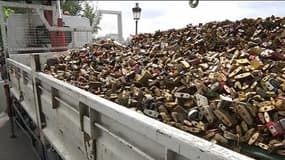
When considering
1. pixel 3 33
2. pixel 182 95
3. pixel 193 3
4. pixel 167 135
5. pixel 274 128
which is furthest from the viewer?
pixel 3 33

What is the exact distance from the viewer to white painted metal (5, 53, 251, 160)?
92 centimetres

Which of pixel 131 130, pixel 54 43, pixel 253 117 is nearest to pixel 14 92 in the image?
pixel 54 43

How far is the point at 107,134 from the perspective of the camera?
1499mm

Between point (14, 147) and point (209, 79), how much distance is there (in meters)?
3.47

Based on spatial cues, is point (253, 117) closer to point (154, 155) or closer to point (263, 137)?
point (263, 137)

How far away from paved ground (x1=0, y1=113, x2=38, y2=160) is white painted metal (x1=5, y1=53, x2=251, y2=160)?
1.49 meters

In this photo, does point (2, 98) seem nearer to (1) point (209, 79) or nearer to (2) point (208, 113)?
(1) point (209, 79)

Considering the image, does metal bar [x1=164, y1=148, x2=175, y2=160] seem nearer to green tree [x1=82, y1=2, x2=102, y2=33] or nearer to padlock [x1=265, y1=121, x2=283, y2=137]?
padlock [x1=265, y1=121, x2=283, y2=137]

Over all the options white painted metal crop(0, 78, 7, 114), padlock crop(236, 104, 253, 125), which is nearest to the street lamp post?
white painted metal crop(0, 78, 7, 114)

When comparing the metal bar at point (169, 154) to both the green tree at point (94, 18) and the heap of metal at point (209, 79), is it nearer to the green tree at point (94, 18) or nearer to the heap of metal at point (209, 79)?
the heap of metal at point (209, 79)

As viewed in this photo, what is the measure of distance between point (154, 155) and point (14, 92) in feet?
12.8

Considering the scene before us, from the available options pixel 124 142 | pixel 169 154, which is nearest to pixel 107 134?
pixel 124 142

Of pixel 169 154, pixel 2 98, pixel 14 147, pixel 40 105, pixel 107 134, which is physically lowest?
pixel 14 147

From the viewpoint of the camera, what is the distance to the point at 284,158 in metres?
1.03
